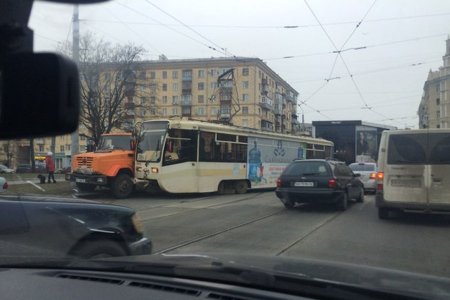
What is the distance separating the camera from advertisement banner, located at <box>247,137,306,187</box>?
864 inches

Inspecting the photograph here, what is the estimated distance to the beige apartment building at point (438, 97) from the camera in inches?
3816

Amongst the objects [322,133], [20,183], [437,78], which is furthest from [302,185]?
[437,78]

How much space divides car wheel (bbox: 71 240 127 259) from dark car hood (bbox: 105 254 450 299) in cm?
178

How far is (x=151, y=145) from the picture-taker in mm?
18375

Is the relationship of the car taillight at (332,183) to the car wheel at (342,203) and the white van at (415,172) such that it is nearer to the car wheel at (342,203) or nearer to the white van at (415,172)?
the car wheel at (342,203)

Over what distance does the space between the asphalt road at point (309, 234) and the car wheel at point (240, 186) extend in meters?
6.77

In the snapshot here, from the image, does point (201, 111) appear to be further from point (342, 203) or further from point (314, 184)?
point (314, 184)

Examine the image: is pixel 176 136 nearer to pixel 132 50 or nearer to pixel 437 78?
pixel 132 50

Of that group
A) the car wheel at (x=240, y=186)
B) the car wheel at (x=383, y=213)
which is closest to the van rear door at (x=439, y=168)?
the car wheel at (x=383, y=213)

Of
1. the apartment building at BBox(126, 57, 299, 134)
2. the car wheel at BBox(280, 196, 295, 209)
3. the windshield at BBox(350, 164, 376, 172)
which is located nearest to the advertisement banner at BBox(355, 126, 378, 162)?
the windshield at BBox(350, 164, 376, 172)

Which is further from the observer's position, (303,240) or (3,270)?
(303,240)

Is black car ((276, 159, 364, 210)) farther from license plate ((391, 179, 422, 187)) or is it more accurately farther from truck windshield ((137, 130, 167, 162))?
truck windshield ((137, 130, 167, 162))

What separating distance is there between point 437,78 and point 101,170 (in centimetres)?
9560

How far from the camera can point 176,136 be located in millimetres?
18281
